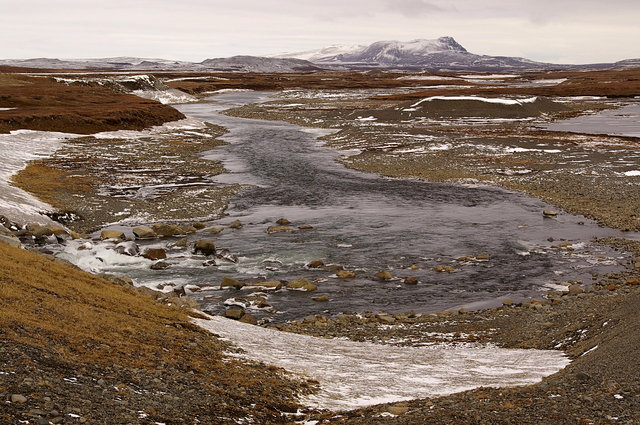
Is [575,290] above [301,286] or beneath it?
above

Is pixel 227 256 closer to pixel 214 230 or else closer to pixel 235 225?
pixel 214 230

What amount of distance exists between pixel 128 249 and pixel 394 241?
46.2 feet

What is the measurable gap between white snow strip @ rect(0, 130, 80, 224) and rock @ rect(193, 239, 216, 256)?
10.0m

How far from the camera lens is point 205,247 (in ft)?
100

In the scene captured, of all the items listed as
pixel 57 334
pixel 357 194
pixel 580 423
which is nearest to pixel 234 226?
pixel 357 194

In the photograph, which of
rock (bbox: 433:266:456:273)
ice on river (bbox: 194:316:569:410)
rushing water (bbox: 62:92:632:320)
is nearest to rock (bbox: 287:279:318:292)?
rushing water (bbox: 62:92:632:320)

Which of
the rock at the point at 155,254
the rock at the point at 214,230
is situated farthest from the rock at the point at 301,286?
the rock at the point at 214,230

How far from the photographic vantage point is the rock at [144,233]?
33469mm

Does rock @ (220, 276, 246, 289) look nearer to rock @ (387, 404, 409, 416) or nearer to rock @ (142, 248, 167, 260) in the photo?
rock @ (142, 248, 167, 260)

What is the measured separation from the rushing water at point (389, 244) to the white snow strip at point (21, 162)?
8.47 metres

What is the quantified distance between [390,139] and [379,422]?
61754 mm

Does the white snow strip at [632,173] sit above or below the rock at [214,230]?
above

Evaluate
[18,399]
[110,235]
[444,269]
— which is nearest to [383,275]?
[444,269]

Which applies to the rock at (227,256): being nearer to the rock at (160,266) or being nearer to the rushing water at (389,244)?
the rushing water at (389,244)
